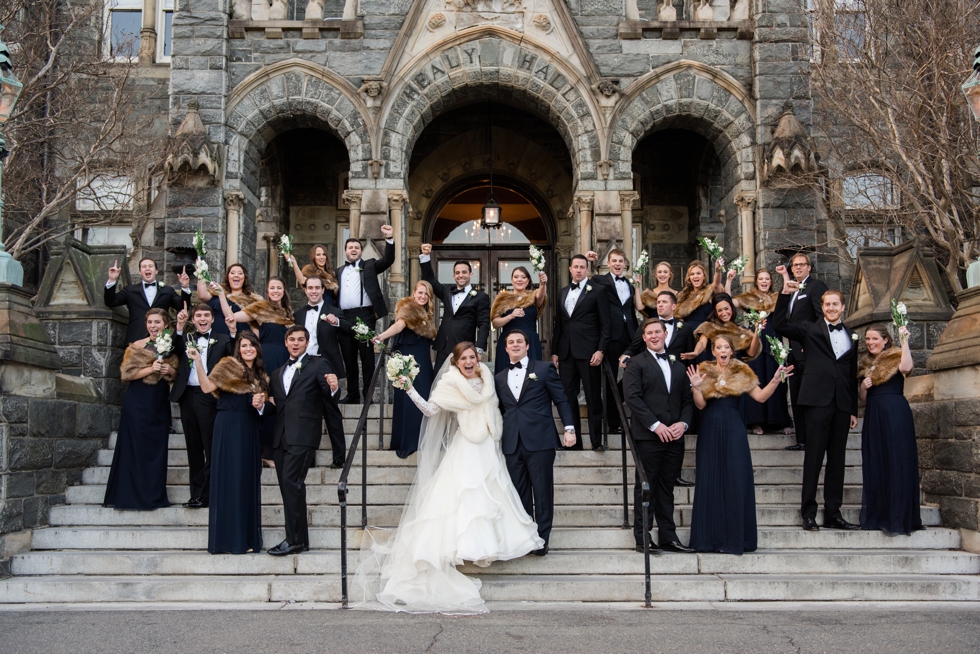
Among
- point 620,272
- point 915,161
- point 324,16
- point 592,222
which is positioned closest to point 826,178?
point 915,161

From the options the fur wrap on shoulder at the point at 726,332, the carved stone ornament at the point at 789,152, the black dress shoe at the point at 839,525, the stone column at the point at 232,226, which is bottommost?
the black dress shoe at the point at 839,525

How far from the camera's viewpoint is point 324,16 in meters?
14.2

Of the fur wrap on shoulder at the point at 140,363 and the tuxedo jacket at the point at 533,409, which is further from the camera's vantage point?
the fur wrap on shoulder at the point at 140,363

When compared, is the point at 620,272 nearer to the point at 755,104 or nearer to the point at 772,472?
the point at 772,472

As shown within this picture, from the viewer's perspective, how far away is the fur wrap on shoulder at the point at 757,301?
398 inches

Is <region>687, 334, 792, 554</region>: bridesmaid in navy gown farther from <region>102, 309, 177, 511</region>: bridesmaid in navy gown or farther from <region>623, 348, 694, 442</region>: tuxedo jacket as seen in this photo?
<region>102, 309, 177, 511</region>: bridesmaid in navy gown

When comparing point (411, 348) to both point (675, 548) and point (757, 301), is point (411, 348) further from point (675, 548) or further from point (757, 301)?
point (757, 301)

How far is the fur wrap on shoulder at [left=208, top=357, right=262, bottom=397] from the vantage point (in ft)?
25.1

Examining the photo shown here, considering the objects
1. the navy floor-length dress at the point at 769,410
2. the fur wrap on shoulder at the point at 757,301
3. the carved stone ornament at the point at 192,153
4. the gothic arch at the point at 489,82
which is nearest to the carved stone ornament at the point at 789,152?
the gothic arch at the point at 489,82

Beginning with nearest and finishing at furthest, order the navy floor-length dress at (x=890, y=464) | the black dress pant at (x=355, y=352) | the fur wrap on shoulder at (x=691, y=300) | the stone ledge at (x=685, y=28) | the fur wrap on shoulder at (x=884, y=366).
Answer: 1. the navy floor-length dress at (x=890, y=464)
2. the fur wrap on shoulder at (x=884, y=366)
3. the fur wrap on shoulder at (x=691, y=300)
4. the black dress pant at (x=355, y=352)
5. the stone ledge at (x=685, y=28)

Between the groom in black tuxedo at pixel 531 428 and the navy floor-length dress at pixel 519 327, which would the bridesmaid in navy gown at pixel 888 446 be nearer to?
the groom in black tuxedo at pixel 531 428

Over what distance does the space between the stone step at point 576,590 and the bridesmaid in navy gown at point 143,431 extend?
4.46ft

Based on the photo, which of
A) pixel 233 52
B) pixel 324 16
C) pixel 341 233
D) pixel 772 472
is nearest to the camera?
pixel 772 472

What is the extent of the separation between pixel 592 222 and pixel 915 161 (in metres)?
4.37
